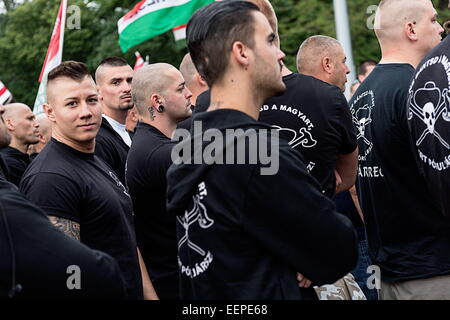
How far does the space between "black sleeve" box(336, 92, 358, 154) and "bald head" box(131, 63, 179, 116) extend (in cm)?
143

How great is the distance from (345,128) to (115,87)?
294 centimetres

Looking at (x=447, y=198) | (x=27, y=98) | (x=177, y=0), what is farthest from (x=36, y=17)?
(x=447, y=198)

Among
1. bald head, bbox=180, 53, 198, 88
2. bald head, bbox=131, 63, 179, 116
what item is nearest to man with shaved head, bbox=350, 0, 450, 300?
bald head, bbox=131, 63, 179, 116

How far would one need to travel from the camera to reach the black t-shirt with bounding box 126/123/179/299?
14.2 feet

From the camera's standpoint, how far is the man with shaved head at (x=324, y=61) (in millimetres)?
5309

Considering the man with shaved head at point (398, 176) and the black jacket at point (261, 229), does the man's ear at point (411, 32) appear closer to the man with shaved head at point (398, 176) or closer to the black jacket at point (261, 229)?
the man with shaved head at point (398, 176)

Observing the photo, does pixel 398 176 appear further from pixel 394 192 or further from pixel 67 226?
pixel 67 226

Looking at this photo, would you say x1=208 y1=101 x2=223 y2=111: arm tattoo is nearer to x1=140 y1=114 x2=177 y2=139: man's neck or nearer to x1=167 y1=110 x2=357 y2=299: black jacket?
x1=167 y1=110 x2=357 y2=299: black jacket

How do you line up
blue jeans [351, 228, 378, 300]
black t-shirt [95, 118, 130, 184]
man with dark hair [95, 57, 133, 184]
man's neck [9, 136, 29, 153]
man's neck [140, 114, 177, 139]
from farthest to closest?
man's neck [9, 136, 29, 153] < man with dark hair [95, 57, 133, 184] < black t-shirt [95, 118, 130, 184] < blue jeans [351, 228, 378, 300] < man's neck [140, 114, 177, 139]

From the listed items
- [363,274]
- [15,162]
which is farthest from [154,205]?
[15,162]

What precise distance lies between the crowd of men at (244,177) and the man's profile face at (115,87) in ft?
0.06

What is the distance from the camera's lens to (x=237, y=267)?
8.35ft

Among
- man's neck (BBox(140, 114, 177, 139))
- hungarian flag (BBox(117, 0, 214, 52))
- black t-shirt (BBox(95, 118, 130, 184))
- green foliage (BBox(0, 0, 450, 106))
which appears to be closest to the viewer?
man's neck (BBox(140, 114, 177, 139))
